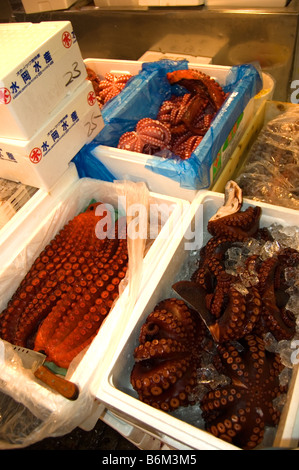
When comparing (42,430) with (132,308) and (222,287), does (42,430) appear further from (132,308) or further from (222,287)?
(222,287)

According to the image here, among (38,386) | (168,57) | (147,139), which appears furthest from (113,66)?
(38,386)

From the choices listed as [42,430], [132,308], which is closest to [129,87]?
[132,308]

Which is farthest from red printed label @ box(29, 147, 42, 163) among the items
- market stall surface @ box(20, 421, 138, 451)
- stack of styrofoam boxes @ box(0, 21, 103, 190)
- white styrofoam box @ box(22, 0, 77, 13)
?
white styrofoam box @ box(22, 0, 77, 13)

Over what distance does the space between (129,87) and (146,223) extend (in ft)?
3.64

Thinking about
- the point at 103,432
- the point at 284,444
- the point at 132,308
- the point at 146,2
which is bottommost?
the point at 103,432

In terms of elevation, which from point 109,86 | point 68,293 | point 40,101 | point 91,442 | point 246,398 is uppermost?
point 40,101

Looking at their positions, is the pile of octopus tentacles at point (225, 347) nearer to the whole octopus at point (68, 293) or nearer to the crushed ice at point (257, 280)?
the crushed ice at point (257, 280)

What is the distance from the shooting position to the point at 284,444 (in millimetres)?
943

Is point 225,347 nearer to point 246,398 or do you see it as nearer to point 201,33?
point 246,398

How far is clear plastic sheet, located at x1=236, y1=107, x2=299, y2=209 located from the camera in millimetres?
1761

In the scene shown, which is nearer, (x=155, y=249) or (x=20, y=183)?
(x=155, y=249)

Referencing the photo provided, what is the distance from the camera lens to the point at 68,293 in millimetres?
1437

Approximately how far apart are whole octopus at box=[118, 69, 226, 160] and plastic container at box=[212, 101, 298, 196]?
0.80 ft

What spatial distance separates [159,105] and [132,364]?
5.98 feet
